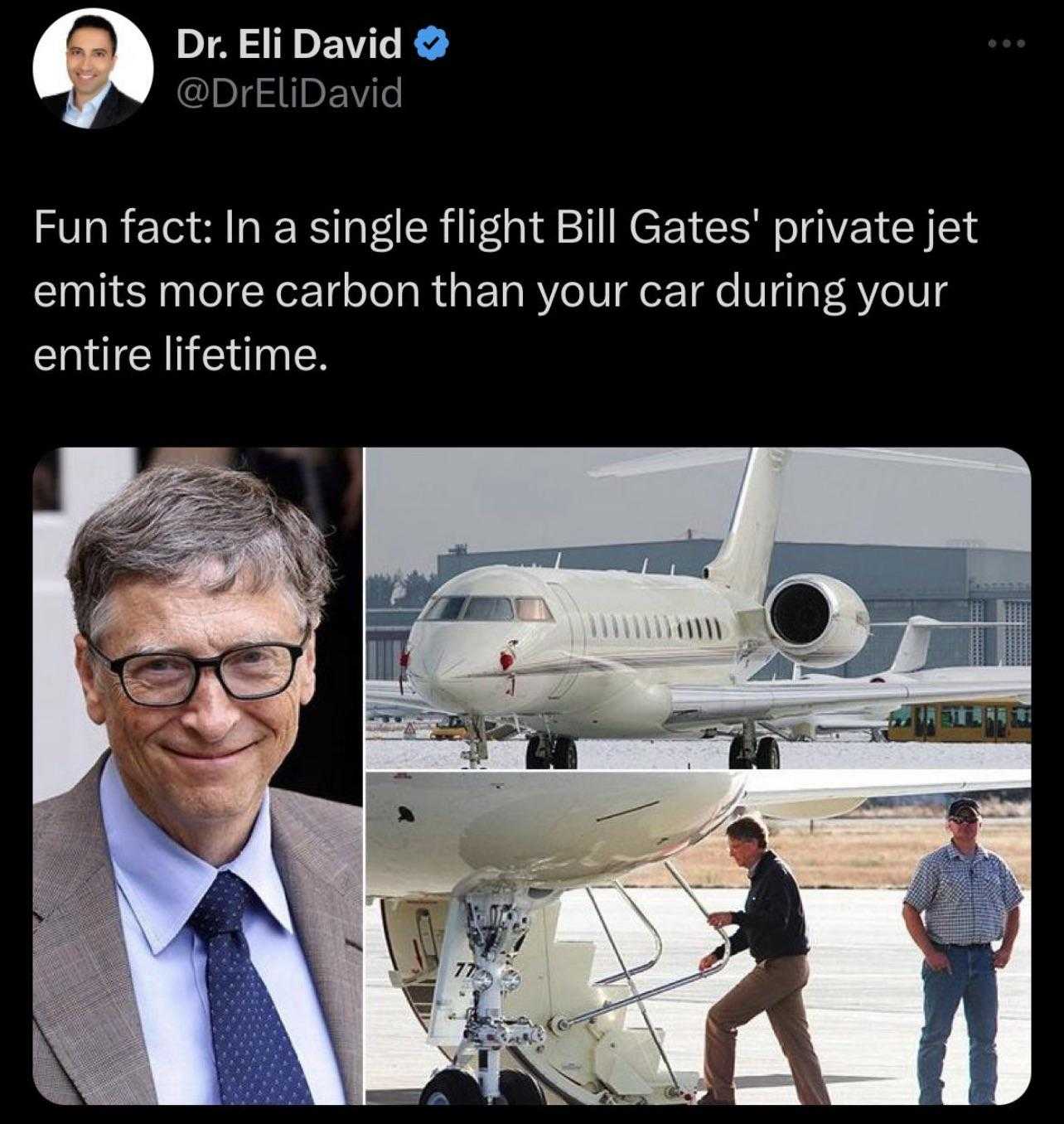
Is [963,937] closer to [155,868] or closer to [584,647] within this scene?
[584,647]

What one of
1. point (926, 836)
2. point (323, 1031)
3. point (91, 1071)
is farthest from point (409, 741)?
point (926, 836)

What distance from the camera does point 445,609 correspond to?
34.0ft

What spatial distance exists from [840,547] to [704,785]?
171cm

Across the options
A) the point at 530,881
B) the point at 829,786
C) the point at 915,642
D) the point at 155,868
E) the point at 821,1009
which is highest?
the point at 915,642

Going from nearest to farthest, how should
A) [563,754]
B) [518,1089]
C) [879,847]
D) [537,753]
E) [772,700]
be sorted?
1. [563,754]
2. [537,753]
3. [772,700]
4. [518,1089]
5. [879,847]

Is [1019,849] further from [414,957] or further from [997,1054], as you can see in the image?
[414,957]

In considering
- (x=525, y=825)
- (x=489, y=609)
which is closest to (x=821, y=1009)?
(x=525, y=825)

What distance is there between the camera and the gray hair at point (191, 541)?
8.86m

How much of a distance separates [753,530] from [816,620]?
1368 mm

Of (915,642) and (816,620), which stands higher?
(816,620)

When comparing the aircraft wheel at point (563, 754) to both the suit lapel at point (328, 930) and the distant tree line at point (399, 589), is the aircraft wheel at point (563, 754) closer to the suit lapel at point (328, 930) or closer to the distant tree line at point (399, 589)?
the distant tree line at point (399, 589)

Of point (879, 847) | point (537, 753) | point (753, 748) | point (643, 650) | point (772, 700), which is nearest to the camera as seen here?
point (537, 753)
